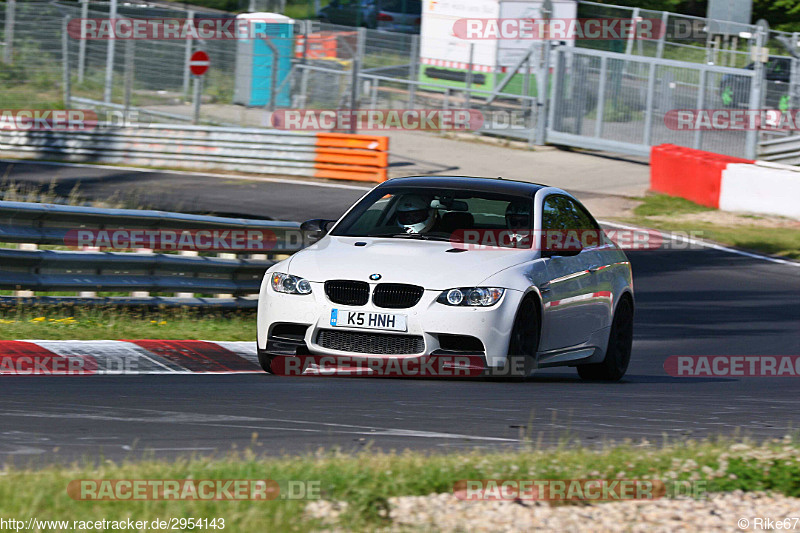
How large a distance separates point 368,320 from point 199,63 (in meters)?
20.7

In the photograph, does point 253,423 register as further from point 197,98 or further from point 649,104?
point 649,104

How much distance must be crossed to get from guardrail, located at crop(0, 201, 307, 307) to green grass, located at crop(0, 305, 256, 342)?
0.33 feet

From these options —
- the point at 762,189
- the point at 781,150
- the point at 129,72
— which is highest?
the point at 129,72

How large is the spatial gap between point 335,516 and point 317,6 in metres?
40.6

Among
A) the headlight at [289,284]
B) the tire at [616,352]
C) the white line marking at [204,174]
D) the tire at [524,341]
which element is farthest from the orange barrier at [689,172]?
the headlight at [289,284]

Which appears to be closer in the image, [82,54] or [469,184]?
[469,184]

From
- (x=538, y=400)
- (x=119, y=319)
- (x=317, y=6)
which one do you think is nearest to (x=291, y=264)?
(x=538, y=400)

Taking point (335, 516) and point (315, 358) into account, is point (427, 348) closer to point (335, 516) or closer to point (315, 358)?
point (315, 358)

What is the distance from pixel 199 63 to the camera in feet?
90.1

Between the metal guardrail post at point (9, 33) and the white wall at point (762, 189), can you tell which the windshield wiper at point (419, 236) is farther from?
the metal guardrail post at point (9, 33)

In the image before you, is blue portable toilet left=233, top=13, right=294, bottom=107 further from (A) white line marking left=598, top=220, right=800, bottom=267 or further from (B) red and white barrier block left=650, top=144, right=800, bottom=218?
(A) white line marking left=598, top=220, right=800, bottom=267

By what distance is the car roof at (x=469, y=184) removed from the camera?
908cm

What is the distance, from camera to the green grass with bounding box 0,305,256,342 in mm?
9219

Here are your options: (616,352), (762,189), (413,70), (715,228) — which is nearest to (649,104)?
(762,189)
